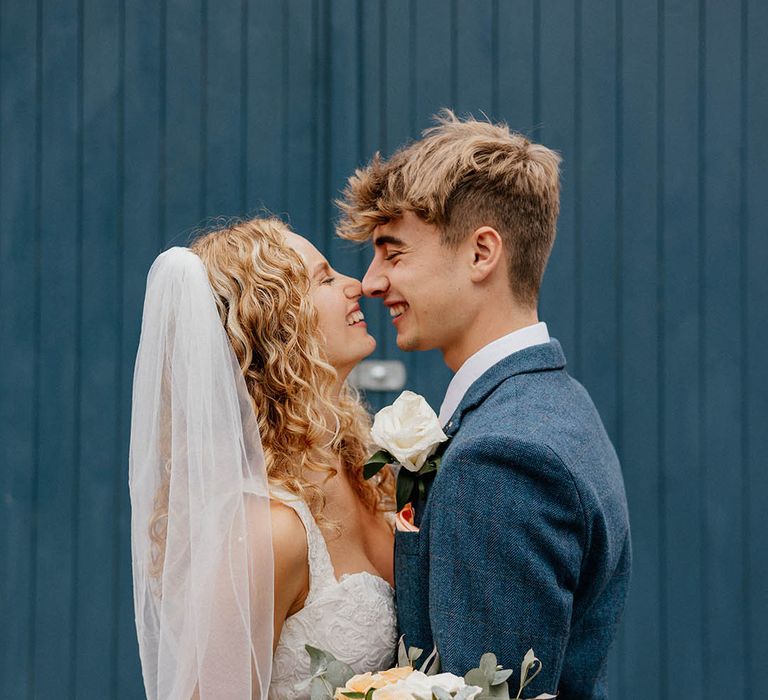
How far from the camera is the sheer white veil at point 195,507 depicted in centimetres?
199

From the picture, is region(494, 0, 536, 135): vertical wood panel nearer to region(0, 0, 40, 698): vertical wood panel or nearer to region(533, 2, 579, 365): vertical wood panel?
region(533, 2, 579, 365): vertical wood panel

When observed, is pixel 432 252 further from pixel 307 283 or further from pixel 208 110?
pixel 208 110

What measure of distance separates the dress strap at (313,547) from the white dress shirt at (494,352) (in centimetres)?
39

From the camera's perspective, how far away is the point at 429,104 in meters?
3.37

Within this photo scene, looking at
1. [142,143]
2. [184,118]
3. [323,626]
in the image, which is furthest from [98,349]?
[323,626]

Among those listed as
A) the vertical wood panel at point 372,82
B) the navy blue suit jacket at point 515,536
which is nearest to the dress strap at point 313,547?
the navy blue suit jacket at point 515,536

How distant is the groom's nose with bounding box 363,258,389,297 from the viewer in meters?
2.25

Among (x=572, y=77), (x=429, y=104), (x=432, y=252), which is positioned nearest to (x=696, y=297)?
(x=572, y=77)

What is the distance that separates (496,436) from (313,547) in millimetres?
518

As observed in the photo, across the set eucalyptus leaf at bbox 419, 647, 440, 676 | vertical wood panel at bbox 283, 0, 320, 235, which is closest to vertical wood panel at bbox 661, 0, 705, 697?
vertical wood panel at bbox 283, 0, 320, 235

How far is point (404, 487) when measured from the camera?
82.0 inches

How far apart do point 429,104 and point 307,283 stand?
1315 millimetres

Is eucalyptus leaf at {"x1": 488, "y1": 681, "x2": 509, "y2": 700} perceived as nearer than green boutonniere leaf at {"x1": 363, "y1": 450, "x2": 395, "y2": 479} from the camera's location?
Yes

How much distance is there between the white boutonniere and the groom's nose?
25cm
